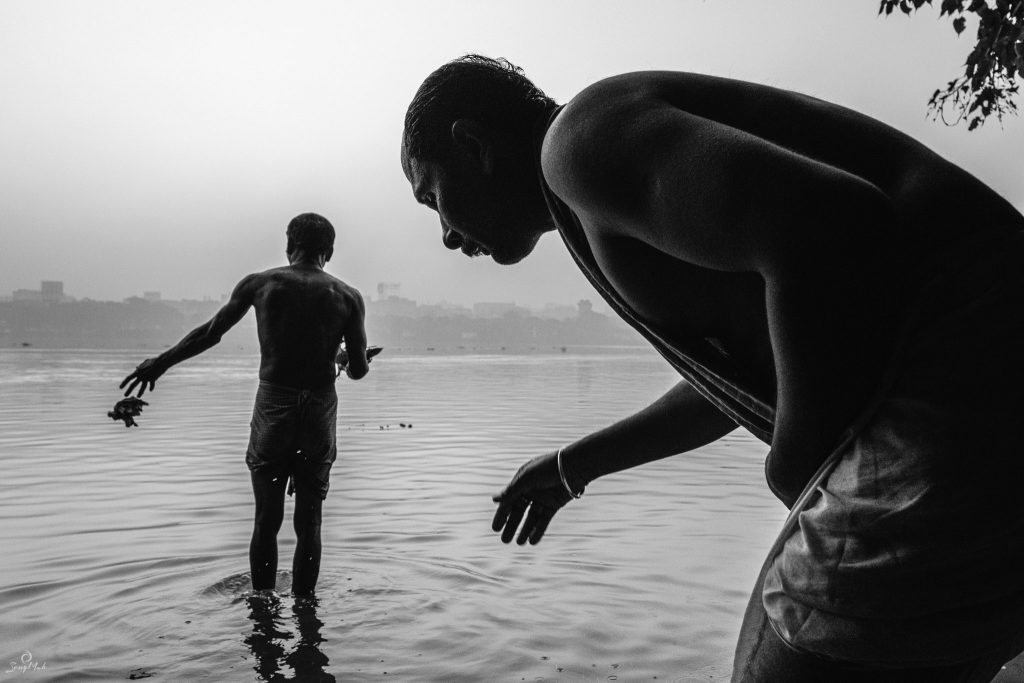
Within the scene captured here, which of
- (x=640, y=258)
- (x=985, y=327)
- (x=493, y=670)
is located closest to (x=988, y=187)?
(x=985, y=327)

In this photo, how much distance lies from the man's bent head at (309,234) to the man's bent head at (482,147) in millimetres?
4297

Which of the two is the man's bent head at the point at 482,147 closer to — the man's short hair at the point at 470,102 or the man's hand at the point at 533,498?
the man's short hair at the point at 470,102

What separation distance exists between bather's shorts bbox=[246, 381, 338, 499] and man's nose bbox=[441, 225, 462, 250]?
3979 mm

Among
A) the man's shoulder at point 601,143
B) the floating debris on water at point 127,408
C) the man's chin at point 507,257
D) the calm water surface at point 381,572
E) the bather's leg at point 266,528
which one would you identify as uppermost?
the man's shoulder at point 601,143

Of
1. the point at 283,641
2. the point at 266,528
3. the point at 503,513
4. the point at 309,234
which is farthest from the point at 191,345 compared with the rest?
the point at 503,513

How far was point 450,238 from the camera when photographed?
67.1 inches

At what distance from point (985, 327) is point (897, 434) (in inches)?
6.2

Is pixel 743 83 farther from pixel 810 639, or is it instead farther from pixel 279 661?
pixel 279 661

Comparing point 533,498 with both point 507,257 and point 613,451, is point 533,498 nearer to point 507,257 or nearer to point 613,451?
point 613,451

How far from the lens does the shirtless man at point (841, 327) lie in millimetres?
992

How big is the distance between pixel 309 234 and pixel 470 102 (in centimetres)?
443

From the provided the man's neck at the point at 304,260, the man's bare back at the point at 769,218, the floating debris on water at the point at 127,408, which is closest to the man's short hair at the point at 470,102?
the man's bare back at the point at 769,218

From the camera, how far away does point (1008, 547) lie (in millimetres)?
998

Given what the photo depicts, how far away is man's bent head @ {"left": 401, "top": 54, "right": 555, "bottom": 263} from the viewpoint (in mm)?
1528
